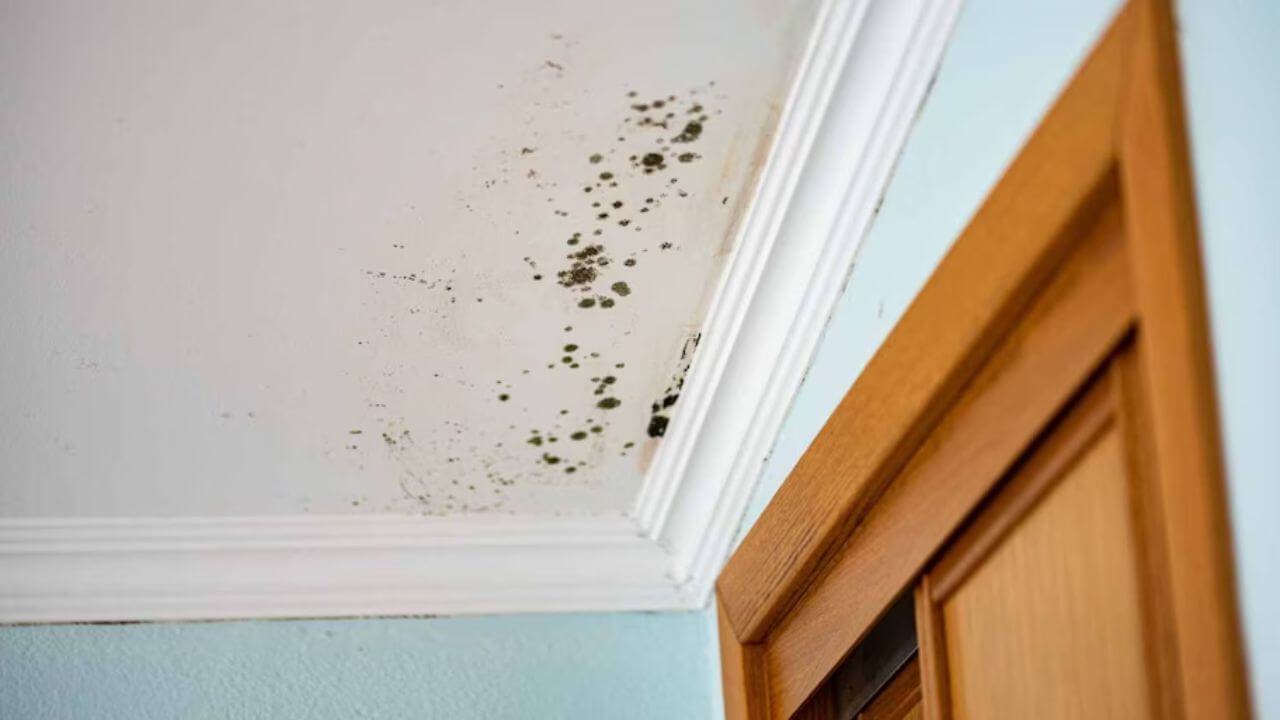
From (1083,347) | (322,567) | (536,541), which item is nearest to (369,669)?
(322,567)

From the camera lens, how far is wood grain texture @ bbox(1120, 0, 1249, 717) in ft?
2.09

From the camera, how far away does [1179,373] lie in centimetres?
67

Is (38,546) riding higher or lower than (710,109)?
lower

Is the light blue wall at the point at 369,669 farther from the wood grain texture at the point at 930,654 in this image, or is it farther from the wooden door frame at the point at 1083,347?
the wood grain texture at the point at 930,654

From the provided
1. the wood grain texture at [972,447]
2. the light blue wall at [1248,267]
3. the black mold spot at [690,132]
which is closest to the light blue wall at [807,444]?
the light blue wall at [1248,267]

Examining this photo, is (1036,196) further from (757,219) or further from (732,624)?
(732,624)

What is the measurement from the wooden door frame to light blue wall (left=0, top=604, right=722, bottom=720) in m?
0.48

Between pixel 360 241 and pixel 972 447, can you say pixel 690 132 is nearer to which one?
pixel 360 241

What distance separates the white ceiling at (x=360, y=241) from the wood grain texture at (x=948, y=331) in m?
0.31

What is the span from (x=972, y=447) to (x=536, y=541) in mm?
890

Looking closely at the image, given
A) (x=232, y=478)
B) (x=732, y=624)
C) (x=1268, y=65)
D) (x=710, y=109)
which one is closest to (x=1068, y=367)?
(x=1268, y=65)

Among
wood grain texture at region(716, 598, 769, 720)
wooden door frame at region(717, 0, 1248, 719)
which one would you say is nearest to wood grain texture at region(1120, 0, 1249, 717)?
wooden door frame at region(717, 0, 1248, 719)

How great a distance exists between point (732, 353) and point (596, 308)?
161 millimetres

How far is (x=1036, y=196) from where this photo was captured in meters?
0.84
